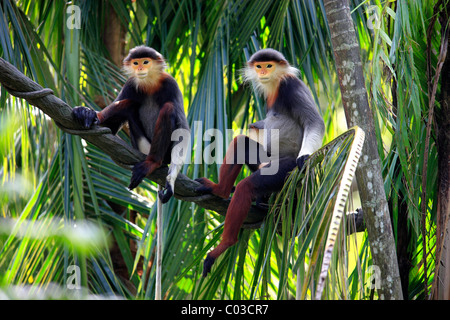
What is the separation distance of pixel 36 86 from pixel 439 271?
1.89 metres

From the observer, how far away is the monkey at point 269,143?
3076mm

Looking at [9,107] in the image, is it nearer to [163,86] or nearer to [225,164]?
[163,86]

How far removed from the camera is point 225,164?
3373 mm

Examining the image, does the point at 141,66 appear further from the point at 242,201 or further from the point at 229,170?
the point at 242,201

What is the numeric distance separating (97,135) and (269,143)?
1.13m

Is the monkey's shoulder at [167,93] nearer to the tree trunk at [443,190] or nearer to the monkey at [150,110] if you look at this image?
the monkey at [150,110]

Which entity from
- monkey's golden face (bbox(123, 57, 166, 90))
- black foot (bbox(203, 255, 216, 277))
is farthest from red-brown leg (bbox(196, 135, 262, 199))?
monkey's golden face (bbox(123, 57, 166, 90))

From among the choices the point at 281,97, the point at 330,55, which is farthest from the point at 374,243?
the point at 330,55

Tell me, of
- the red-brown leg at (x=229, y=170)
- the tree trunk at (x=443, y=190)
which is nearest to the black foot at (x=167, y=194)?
the red-brown leg at (x=229, y=170)

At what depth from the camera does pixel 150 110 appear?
3707 millimetres

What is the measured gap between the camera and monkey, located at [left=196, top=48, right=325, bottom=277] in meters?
3.08

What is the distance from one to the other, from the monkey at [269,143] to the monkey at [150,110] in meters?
0.31

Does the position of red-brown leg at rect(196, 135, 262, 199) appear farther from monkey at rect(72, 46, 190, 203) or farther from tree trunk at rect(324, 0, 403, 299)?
tree trunk at rect(324, 0, 403, 299)

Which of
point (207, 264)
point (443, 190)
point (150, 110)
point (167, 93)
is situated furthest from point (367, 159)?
point (150, 110)
